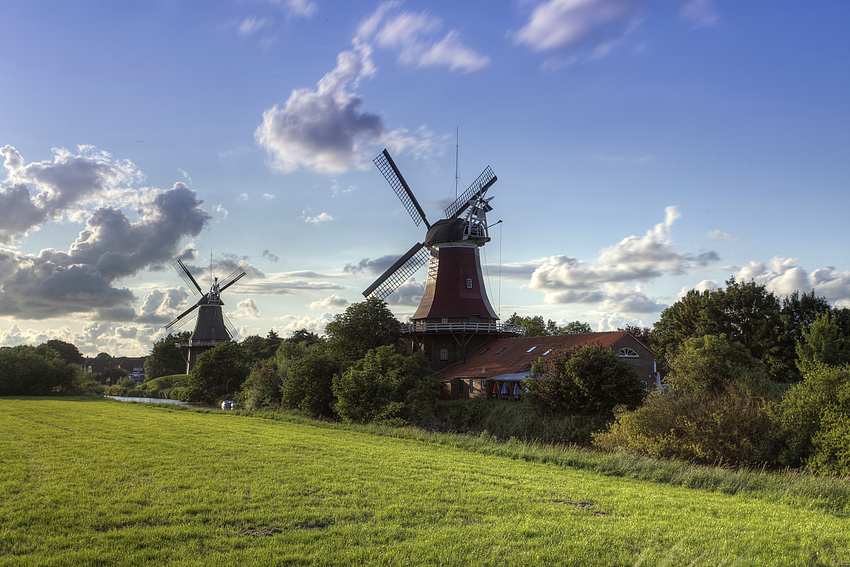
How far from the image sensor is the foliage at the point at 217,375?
4675 centimetres

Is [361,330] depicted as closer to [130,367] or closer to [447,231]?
[447,231]

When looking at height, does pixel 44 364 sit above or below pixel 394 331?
below

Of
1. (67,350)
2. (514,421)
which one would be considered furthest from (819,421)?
(67,350)

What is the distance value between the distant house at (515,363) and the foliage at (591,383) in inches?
214

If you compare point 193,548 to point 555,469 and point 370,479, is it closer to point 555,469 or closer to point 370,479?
point 370,479

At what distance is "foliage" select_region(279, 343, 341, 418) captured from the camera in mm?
31516

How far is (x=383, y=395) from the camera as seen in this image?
28.3m

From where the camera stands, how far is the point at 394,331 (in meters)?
36.8

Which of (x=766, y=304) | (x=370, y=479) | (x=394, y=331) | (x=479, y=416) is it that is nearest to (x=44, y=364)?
(x=394, y=331)

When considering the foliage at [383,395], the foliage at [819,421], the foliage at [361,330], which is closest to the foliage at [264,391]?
the foliage at [361,330]


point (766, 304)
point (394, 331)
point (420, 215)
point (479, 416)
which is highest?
point (420, 215)

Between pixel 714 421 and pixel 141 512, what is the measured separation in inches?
Answer: 637

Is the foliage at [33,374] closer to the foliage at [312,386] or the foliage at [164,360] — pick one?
the foliage at [164,360]

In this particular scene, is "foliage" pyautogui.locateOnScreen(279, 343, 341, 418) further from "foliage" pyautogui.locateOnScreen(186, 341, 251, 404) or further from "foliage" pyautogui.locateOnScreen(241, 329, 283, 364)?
"foliage" pyautogui.locateOnScreen(241, 329, 283, 364)
